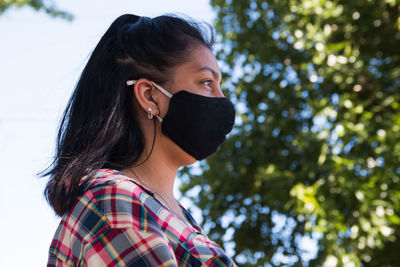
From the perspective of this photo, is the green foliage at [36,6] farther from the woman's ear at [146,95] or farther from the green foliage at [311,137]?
the woman's ear at [146,95]

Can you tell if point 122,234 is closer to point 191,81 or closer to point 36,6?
point 191,81

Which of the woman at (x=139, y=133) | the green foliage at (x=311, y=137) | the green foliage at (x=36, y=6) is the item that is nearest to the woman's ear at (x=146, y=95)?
the woman at (x=139, y=133)

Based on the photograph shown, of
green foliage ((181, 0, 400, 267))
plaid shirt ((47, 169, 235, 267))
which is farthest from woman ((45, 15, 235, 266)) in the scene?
green foliage ((181, 0, 400, 267))

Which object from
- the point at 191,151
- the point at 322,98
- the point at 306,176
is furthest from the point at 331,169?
the point at 191,151

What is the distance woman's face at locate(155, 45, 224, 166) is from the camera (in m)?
Answer: 2.00

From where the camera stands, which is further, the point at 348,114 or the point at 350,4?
the point at 350,4

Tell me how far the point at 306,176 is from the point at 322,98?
69 cm

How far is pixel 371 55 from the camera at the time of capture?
5113mm

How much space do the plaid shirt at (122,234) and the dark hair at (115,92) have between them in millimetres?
149

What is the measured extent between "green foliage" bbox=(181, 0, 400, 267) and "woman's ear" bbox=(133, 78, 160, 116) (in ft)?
8.40

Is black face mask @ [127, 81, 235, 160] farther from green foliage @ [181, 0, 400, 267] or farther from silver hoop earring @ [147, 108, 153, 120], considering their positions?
green foliage @ [181, 0, 400, 267]

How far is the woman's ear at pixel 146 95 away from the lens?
6.43ft

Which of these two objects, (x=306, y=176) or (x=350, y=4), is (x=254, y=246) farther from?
(x=350, y=4)

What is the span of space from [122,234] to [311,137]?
3260mm
